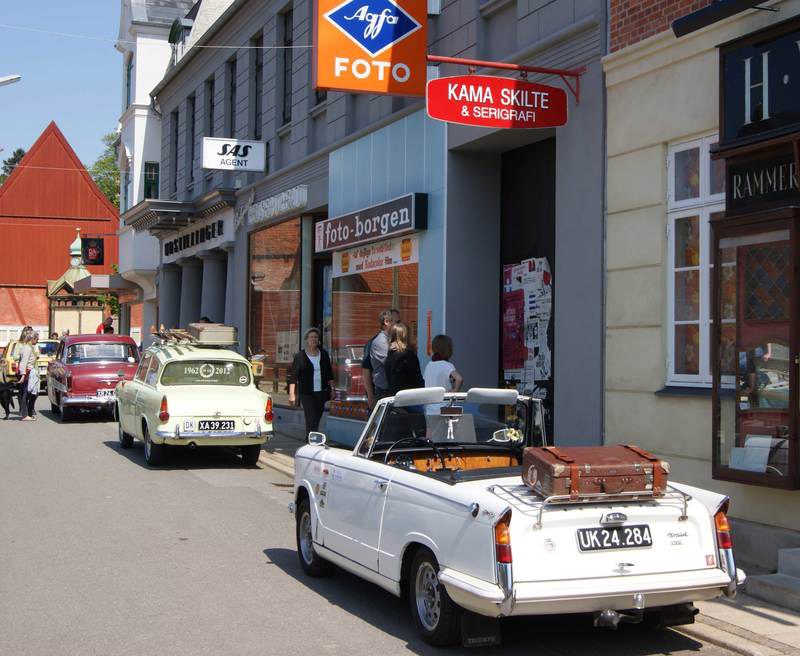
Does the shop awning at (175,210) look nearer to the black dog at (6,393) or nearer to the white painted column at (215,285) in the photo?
the white painted column at (215,285)

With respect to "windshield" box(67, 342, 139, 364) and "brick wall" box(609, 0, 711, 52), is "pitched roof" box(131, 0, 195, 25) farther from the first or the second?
"brick wall" box(609, 0, 711, 52)

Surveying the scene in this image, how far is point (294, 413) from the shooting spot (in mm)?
20438

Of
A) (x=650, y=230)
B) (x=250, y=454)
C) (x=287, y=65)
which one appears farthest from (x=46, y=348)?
(x=650, y=230)

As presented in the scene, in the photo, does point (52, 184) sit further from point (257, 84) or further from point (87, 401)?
point (87, 401)

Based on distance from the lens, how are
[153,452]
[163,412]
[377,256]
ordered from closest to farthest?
1. [163,412]
2. [153,452]
3. [377,256]

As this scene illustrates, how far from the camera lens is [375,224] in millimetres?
16375

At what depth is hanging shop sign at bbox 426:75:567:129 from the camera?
10633mm

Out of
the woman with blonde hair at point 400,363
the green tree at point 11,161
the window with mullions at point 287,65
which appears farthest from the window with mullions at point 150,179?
the green tree at point 11,161

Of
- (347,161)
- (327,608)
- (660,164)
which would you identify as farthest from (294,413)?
(327,608)

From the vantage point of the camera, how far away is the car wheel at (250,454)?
47.8 ft

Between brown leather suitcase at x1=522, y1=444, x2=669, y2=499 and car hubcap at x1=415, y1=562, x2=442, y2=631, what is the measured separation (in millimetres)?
789

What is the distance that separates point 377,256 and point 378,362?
4489 mm

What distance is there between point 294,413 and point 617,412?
10776 millimetres

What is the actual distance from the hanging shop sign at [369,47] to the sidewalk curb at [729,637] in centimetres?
730
